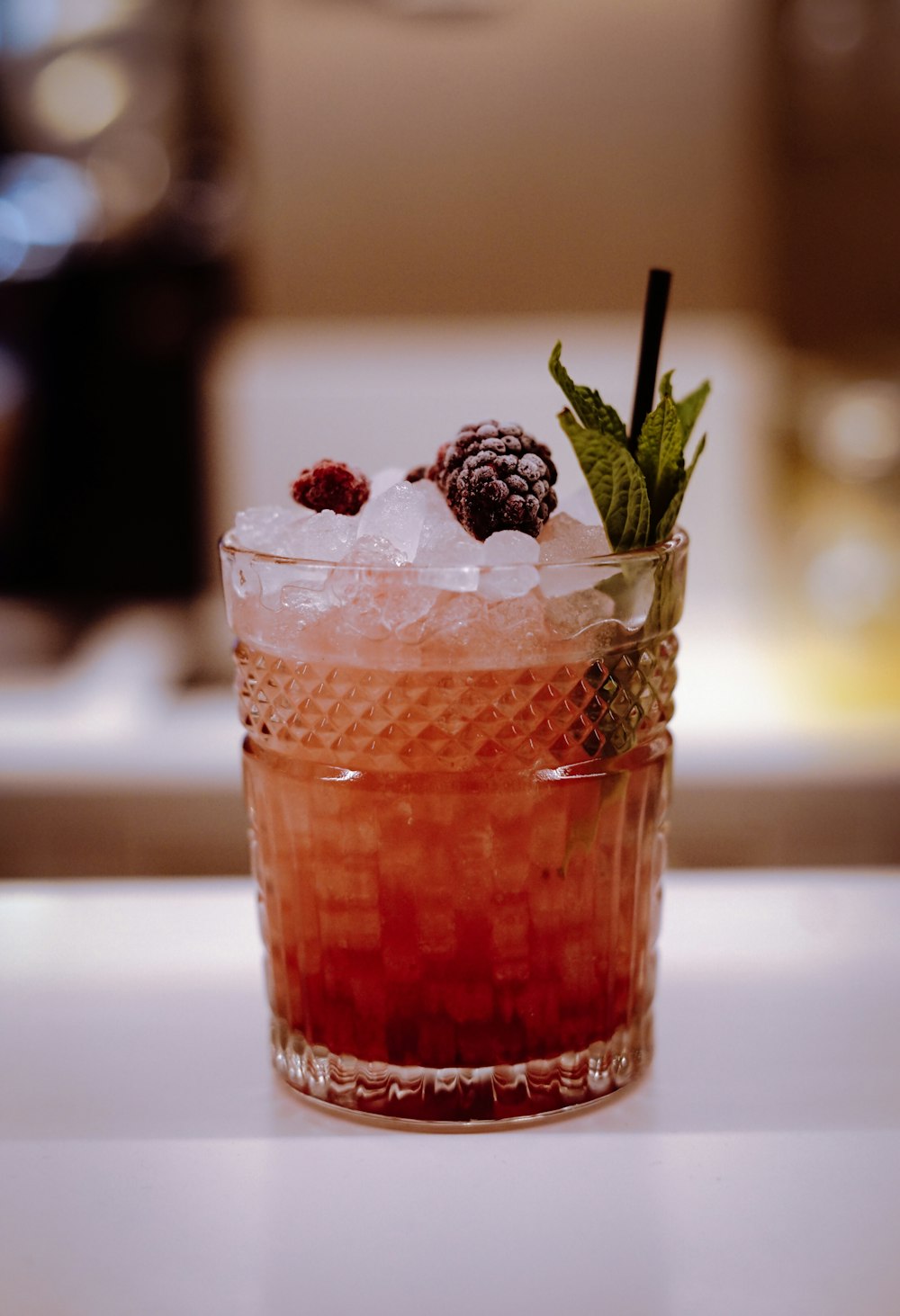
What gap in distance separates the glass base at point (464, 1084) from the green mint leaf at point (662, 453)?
273mm

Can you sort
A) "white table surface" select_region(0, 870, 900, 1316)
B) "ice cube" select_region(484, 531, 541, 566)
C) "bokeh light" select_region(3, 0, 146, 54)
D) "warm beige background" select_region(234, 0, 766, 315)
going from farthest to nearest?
"warm beige background" select_region(234, 0, 766, 315)
"bokeh light" select_region(3, 0, 146, 54)
"ice cube" select_region(484, 531, 541, 566)
"white table surface" select_region(0, 870, 900, 1316)

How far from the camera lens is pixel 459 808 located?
2.18ft

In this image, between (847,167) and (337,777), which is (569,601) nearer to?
(337,777)

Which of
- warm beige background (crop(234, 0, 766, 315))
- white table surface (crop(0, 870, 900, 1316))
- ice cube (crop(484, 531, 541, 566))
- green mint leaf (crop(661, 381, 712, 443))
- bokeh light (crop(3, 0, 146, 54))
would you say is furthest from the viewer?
warm beige background (crop(234, 0, 766, 315))

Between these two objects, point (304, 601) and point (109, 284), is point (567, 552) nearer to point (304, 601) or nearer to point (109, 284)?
point (304, 601)

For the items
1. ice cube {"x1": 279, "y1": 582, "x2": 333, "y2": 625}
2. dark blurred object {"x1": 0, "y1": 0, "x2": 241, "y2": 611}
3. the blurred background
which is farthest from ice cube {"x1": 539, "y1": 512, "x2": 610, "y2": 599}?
dark blurred object {"x1": 0, "y1": 0, "x2": 241, "y2": 611}

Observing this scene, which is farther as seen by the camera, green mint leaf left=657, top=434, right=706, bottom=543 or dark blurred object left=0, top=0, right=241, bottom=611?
dark blurred object left=0, top=0, right=241, bottom=611

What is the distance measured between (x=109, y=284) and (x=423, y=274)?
0.69 metres

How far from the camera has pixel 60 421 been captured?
3.07 m

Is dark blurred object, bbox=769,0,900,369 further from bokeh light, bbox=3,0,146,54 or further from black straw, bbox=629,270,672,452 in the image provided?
black straw, bbox=629,270,672,452

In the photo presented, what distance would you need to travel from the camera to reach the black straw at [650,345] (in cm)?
71

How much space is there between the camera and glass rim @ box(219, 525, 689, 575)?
0.63m

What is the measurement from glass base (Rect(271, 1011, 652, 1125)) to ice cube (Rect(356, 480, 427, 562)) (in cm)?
25

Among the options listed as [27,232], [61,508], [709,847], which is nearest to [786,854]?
[709,847]
